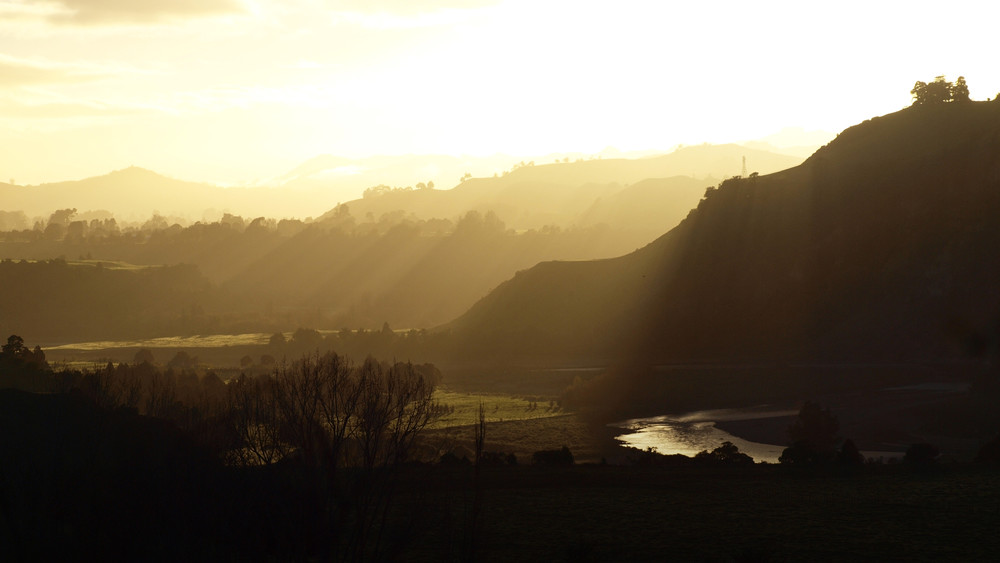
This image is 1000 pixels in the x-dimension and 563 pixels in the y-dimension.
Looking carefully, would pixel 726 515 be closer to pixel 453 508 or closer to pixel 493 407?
pixel 453 508

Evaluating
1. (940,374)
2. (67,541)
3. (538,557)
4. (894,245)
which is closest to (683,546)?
(538,557)

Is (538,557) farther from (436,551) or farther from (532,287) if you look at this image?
(532,287)

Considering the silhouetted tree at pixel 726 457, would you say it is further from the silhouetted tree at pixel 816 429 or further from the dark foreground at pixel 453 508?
the silhouetted tree at pixel 816 429

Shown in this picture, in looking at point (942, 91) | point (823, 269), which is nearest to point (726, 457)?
point (823, 269)

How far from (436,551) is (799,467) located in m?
31.1

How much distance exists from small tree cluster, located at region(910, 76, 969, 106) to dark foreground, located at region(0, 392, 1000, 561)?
11991 centimetres

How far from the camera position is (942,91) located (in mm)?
158000

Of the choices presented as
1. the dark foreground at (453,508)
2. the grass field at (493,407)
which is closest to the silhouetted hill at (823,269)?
the grass field at (493,407)

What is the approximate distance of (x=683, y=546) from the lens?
1513 inches

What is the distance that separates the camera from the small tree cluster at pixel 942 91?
6181 inches

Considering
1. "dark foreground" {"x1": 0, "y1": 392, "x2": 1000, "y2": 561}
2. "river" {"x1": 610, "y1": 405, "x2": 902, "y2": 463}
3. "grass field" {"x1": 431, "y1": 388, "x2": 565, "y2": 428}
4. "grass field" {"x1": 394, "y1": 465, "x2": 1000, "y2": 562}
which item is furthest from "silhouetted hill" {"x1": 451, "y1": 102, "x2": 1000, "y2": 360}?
"grass field" {"x1": 394, "y1": 465, "x2": 1000, "y2": 562}

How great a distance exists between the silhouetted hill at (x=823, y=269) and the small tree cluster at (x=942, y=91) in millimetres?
2334

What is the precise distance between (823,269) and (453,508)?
115771mm

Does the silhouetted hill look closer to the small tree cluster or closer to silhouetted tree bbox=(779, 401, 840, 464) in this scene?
the small tree cluster
